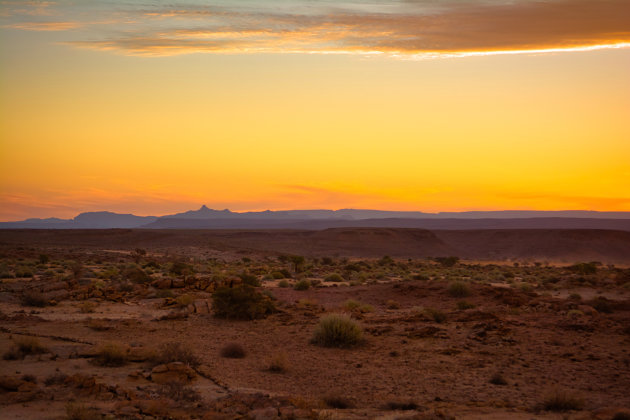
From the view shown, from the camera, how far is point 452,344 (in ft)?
52.8

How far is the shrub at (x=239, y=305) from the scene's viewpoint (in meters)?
21.2

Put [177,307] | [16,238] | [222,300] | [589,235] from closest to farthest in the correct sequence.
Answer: [222,300]
[177,307]
[16,238]
[589,235]

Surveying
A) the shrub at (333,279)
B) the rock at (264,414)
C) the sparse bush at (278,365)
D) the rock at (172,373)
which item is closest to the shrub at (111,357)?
the rock at (172,373)

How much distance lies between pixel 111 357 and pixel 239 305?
868cm

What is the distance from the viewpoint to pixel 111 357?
12.9m

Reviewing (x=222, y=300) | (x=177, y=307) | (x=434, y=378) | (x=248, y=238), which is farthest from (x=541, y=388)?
(x=248, y=238)

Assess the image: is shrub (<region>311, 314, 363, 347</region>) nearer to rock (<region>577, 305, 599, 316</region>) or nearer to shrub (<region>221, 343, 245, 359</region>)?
shrub (<region>221, 343, 245, 359</region>)

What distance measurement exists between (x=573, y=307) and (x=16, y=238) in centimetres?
9444

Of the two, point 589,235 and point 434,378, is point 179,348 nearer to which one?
point 434,378

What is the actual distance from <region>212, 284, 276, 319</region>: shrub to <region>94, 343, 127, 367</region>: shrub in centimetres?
820

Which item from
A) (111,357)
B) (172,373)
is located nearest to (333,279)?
(111,357)

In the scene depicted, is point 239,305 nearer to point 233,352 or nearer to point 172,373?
point 233,352

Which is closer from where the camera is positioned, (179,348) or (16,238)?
(179,348)

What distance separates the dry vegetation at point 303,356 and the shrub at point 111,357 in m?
0.04
